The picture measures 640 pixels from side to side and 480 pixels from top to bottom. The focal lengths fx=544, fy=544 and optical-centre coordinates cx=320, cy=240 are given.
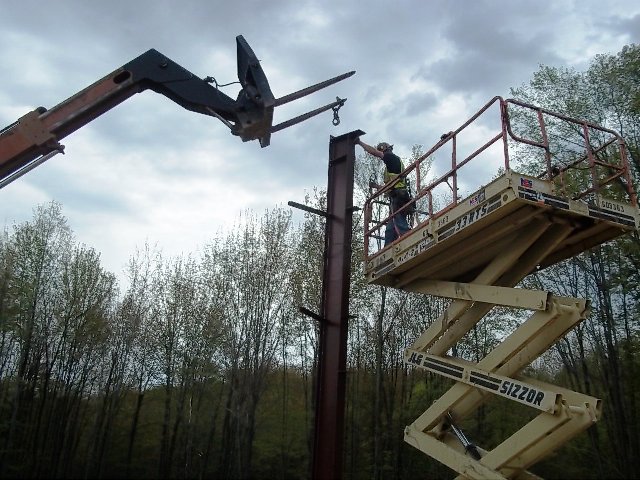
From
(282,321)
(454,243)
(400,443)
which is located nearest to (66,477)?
(282,321)

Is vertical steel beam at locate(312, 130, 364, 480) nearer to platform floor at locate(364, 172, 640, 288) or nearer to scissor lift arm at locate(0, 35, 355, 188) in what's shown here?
platform floor at locate(364, 172, 640, 288)

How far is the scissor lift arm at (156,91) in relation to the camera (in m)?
6.19

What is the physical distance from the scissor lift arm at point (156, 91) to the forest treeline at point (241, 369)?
17.4 meters

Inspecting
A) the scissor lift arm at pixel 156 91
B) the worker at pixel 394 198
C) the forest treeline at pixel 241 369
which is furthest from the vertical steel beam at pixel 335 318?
the forest treeline at pixel 241 369

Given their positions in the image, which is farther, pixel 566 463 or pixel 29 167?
pixel 566 463

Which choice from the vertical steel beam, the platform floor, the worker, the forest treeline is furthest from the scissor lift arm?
the forest treeline

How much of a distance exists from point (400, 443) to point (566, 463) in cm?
823

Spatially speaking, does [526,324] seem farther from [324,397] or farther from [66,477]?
[66,477]

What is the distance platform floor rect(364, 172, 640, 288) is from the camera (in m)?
6.23

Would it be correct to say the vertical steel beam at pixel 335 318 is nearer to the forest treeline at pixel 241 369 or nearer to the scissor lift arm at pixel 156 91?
the scissor lift arm at pixel 156 91

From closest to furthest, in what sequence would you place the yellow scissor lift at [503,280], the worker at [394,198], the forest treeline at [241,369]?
the yellow scissor lift at [503,280] → the worker at [394,198] → the forest treeline at [241,369]

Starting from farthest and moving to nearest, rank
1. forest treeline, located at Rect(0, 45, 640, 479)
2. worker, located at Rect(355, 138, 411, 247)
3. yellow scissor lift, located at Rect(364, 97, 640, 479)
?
forest treeline, located at Rect(0, 45, 640, 479)
worker, located at Rect(355, 138, 411, 247)
yellow scissor lift, located at Rect(364, 97, 640, 479)

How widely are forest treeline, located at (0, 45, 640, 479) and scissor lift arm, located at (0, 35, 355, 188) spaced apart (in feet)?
56.9

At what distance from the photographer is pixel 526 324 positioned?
6.50 metres
